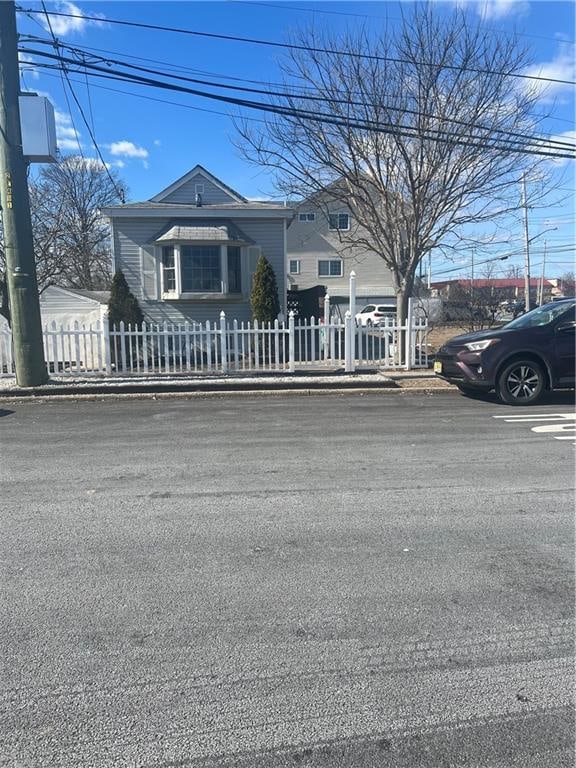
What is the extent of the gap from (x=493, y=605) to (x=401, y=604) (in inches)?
20.3

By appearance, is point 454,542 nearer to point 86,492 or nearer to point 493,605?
point 493,605

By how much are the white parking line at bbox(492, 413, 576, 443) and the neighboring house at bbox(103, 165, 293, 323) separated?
37.1 feet

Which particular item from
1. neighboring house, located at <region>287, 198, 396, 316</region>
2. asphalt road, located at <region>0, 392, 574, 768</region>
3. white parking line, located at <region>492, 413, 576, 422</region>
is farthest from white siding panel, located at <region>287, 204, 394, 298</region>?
asphalt road, located at <region>0, 392, 574, 768</region>

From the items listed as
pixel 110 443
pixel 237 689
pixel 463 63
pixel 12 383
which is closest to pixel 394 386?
pixel 110 443

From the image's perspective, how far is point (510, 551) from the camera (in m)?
3.78

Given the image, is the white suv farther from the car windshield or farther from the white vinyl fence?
the car windshield

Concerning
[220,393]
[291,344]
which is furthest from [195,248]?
[220,393]

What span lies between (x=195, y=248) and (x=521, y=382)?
38.5 ft

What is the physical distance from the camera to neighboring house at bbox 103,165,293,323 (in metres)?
17.5

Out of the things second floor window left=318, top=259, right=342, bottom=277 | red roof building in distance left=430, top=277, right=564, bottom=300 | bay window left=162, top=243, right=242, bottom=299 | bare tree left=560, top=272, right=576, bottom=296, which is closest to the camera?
bay window left=162, top=243, right=242, bottom=299

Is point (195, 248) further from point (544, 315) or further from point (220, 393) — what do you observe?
point (544, 315)

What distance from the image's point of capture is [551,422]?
25.5 feet

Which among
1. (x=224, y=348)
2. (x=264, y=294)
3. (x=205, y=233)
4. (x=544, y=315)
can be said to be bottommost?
(x=224, y=348)

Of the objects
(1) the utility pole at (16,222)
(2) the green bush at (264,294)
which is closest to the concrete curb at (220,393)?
(1) the utility pole at (16,222)
